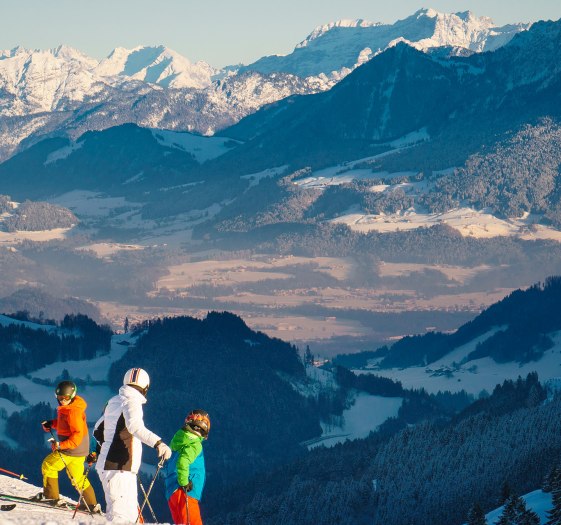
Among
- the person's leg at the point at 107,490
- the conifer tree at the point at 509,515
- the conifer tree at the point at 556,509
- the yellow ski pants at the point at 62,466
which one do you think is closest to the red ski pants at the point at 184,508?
the person's leg at the point at 107,490

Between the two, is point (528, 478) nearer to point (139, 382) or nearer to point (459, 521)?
point (459, 521)

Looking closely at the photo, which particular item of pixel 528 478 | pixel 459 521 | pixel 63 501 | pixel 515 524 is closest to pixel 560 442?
pixel 528 478

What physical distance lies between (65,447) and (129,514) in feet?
12.6

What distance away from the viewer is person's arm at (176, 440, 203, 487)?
58.9 metres

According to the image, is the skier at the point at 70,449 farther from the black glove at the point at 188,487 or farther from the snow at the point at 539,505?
the snow at the point at 539,505

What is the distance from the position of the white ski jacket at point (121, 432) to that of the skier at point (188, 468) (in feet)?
4.27

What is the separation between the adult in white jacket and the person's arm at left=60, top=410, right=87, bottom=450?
95 centimetres

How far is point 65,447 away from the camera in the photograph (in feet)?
202

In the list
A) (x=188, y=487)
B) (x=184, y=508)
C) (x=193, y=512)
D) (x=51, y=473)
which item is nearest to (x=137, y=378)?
(x=188, y=487)

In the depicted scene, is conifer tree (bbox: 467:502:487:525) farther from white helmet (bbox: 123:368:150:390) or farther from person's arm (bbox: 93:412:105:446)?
white helmet (bbox: 123:368:150:390)

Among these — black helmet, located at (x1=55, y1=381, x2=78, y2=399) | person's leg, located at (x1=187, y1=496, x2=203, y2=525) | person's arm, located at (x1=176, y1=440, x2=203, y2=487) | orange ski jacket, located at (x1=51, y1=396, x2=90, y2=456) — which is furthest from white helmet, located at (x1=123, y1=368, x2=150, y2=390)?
person's leg, located at (x1=187, y1=496, x2=203, y2=525)

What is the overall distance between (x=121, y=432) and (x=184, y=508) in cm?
339

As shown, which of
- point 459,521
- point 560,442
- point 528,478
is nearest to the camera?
point 459,521

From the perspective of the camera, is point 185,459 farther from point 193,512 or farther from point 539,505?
point 539,505
